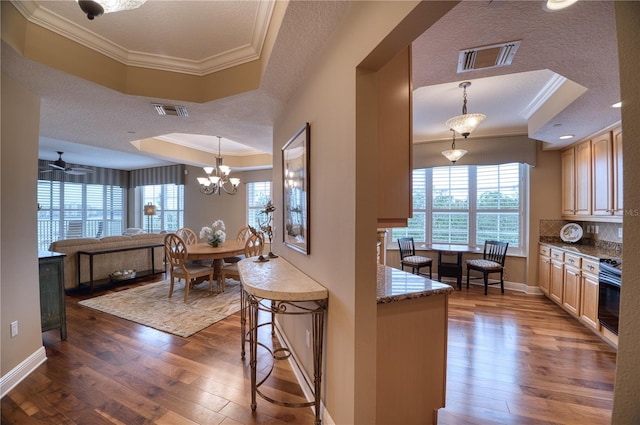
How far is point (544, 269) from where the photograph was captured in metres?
4.19

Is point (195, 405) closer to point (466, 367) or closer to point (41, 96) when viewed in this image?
point (466, 367)

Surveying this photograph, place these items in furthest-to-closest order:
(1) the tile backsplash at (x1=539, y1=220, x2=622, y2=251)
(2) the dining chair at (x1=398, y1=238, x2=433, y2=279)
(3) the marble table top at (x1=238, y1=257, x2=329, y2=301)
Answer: (2) the dining chair at (x1=398, y1=238, x2=433, y2=279), (1) the tile backsplash at (x1=539, y1=220, x2=622, y2=251), (3) the marble table top at (x1=238, y1=257, x2=329, y2=301)

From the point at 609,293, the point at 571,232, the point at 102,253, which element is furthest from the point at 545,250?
the point at 102,253

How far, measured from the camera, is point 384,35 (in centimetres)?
115

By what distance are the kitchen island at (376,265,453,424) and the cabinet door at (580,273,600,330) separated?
255 cm

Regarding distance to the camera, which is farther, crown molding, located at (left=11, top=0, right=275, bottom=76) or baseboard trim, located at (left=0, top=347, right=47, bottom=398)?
baseboard trim, located at (left=0, top=347, right=47, bottom=398)

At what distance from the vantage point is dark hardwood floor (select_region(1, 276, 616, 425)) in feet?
5.92

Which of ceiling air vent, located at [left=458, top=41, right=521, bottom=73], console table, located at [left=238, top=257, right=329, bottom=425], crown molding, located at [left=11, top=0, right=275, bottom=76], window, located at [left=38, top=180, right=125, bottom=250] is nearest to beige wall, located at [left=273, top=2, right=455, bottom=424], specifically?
console table, located at [left=238, top=257, right=329, bottom=425]

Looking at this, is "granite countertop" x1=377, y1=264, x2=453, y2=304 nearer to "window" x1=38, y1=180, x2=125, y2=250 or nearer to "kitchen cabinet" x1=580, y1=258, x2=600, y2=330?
"kitchen cabinet" x1=580, y1=258, x2=600, y2=330

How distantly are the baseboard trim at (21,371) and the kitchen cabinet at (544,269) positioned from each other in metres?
6.21

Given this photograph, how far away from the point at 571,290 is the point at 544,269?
0.87m

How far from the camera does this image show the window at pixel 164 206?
24.3 feet

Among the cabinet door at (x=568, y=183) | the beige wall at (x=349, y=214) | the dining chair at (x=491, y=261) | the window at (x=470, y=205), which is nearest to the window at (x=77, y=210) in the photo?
the window at (x=470, y=205)

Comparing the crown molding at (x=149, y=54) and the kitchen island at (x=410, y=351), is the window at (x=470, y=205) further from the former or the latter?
the crown molding at (x=149, y=54)
